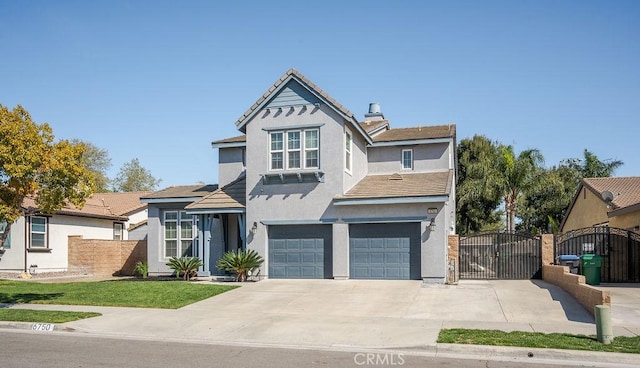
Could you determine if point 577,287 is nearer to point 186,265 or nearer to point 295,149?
point 295,149

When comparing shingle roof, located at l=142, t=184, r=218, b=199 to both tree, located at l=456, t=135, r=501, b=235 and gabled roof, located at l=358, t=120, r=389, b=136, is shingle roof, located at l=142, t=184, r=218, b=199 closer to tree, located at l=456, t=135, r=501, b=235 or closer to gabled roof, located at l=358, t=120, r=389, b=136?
gabled roof, located at l=358, t=120, r=389, b=136

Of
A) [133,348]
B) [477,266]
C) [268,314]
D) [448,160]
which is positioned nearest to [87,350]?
[133,348]

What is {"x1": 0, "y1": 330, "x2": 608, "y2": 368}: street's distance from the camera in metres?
10.4

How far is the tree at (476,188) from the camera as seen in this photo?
46141mm

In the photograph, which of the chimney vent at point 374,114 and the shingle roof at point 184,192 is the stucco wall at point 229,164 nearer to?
the shingle roof at point 184,192

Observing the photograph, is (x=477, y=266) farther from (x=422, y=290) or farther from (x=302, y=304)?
(x=302, y=304)

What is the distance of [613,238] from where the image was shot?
23.0 metres

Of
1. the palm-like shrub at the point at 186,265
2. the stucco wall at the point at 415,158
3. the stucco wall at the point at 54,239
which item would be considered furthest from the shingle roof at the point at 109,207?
the stucco wall at the point at 415,158

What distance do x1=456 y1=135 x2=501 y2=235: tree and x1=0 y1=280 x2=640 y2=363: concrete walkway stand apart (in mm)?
26220

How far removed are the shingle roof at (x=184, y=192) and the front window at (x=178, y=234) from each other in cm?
86

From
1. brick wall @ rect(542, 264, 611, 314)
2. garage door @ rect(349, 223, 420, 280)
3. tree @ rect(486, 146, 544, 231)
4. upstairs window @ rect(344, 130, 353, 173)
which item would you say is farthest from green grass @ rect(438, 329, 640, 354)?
tree @ rect(486, 146, 544, 231)

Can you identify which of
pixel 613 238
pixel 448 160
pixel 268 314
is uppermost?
pixel 448 160

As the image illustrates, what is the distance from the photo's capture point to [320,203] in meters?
22.7

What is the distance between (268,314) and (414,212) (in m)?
7.64
